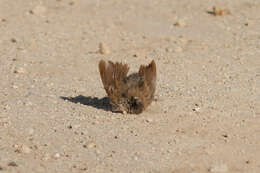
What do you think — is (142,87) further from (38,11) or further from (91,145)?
(38,11)

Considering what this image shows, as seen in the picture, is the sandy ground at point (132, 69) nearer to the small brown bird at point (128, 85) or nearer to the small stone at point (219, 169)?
the small stone at point (219, 169)

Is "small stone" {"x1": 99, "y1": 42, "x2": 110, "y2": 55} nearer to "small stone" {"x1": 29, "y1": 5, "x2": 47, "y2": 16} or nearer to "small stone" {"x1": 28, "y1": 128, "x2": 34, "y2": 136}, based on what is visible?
"small stone" {"x1": 29, "y1": 5, "x2": 47, "y2": 16}

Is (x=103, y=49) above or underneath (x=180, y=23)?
underneath

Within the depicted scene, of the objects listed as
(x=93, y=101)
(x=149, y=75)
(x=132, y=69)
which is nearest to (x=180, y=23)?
(x=132, y=69)

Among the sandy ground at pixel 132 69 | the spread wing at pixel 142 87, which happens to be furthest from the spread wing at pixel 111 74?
the sandy ground at pixel 132 69

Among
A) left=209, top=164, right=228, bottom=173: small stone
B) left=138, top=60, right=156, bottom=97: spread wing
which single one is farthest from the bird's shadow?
left=209, top=164, right=228, bottom=173: small stone

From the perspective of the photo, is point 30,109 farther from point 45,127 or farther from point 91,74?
point 91,74
